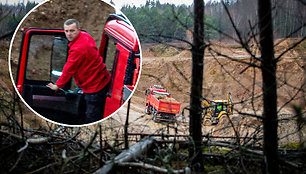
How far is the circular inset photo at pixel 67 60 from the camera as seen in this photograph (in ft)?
11.7

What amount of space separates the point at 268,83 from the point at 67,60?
2.57 meters

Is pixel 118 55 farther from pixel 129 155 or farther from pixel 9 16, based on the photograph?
pixel 129 155

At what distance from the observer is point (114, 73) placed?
3855 millimetres

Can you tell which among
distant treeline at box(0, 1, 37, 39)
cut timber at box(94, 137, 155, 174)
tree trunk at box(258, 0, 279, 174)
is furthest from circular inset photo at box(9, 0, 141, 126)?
tree trunk at box(258, 0, 279, 174)

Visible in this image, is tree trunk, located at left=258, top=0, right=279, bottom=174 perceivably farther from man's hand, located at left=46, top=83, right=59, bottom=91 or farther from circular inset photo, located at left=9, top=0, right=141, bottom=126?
man's hand, located at left=46, top=83, right=59, bottom=91

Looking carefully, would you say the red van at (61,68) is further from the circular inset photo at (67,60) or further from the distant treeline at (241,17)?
the distant treeline at (241,17)

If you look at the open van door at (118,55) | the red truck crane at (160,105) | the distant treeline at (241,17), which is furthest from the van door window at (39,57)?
the red truck crane at (160,105)

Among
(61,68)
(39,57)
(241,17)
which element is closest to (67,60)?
(61,68)

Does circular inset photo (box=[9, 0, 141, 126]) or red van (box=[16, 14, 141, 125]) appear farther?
red van (box=[16, 14, 141, 125])

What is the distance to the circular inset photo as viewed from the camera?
11.7ft

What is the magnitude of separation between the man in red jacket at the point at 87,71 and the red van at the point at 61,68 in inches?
4.1

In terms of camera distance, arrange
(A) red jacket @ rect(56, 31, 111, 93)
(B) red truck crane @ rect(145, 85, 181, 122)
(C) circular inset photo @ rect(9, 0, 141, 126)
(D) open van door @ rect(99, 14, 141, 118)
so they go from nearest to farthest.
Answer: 1. (A) red jacket @ rect(56, 31, 111, 93)
2. (C) circular inset photo @ rect(9, 0, 141, 126)
3. (D) open van door @ rect(99, 14, 141, 118)
4. (B) red truck crane @ rect(145, 85, 181, 122)

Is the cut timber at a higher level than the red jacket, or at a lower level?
lower

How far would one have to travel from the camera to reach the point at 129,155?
255 centimetres
